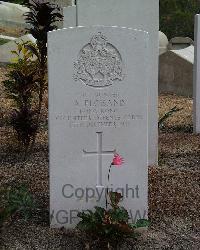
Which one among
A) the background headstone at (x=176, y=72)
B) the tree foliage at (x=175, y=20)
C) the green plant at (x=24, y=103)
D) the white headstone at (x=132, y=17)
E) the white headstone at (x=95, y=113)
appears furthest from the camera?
the tree foliage at (x=175, y=20)

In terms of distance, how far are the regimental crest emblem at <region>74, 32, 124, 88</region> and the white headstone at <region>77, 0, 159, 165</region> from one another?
1459mm

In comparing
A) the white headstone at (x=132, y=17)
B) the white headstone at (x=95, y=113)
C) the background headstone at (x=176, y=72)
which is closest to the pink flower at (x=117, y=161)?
the white headstone at (x=95, y=113)

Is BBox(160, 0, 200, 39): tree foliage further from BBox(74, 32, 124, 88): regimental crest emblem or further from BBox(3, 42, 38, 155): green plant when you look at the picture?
BBox(74, 32, 124, 88): regimental crest emblem

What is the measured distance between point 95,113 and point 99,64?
1.18 feet

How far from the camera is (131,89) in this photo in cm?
418

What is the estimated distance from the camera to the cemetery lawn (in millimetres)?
4137

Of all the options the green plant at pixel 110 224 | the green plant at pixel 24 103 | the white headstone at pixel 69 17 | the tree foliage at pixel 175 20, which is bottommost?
the green plant at pixel 110 224

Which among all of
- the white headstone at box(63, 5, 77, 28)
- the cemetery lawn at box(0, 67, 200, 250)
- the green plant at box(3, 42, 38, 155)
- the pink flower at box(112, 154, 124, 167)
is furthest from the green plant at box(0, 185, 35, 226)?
the white headstone at box(63, 5, 77, 28)

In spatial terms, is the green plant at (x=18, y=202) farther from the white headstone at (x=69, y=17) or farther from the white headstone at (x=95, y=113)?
the white headstone at (x=69, y=17)

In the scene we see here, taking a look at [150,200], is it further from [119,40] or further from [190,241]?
[119,40]

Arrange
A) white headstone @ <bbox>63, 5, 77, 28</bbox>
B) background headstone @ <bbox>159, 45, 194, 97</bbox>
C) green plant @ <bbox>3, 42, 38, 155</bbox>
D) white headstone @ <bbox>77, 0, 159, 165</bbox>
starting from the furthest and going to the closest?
1. background headstone @ <bbox>159, 45, 194, 97</bbox>
2. white headstone @ <bbox>63, 5, 77, 28</bbox>
3. green plant @ <bbox>3, 42, 38, 155</bbox>
4. white headstone @ <bbox>77, 0, 159, 165</bbox>

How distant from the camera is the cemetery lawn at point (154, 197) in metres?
4.14

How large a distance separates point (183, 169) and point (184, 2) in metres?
15.0

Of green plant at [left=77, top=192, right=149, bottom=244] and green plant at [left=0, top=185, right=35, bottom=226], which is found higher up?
green plant at [left=0, top=185, right=35, bottom=226]
